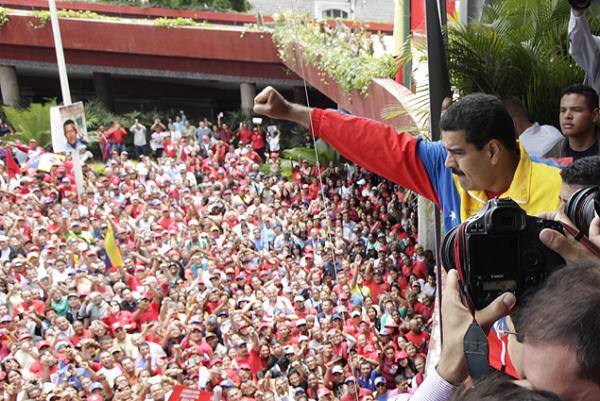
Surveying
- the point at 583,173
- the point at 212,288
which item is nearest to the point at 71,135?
the point at 212,288

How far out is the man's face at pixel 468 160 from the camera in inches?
80.6

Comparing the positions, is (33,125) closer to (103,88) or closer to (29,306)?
(103,88)

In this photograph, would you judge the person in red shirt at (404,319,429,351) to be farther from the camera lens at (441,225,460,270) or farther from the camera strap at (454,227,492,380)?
the camera strap at (454,227,492,380)

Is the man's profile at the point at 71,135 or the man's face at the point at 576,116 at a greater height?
the man's face at the point at 576,116

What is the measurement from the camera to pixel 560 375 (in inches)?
36.7

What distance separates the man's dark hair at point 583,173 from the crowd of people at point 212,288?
3.29 metres

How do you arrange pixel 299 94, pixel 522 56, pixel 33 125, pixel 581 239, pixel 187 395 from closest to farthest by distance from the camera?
pixel 581 239, pixel 522 56, pixel 187 395, pixel 33 125, pixel 299 94

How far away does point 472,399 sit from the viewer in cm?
92

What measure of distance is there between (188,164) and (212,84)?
6.57 meters

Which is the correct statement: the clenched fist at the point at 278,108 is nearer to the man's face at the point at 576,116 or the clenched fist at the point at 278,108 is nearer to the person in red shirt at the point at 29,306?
the man's face at the point at 576,116

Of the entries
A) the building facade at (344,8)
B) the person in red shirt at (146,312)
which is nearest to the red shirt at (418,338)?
the person in red shirt at (146,312)

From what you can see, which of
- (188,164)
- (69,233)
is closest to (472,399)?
(69,233)

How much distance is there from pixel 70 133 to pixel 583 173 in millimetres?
13801

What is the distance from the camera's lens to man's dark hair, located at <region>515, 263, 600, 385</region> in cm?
92
